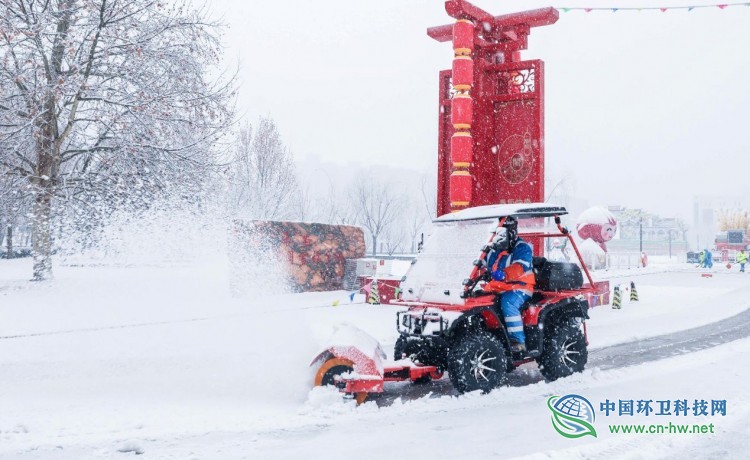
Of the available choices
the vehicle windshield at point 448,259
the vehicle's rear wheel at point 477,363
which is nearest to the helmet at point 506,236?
the vehicle windshield at point 448,259

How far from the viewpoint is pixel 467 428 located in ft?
18.1

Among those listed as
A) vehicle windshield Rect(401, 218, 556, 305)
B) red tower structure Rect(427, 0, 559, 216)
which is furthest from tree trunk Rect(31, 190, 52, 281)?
vehicle windshield Rect(401, 218, 556, 305)

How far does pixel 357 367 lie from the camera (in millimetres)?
6230

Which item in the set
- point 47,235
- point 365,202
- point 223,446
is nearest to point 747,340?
point 223,446

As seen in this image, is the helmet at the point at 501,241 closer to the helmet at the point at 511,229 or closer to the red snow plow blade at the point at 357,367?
the helmet at the point at 511,229

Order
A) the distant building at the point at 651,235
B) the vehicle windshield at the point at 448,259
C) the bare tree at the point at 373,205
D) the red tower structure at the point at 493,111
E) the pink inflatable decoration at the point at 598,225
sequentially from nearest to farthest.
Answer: the vehicle windshield at the point at 448,259
the red tower structure at the point at 493,111
the pink inflatable decoration at the point at 598,225
the bare tree at the point at 373,205
the distant building at the point at 651,235

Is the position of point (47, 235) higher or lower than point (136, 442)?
higher

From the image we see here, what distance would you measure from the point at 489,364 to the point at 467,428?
3.99 ft

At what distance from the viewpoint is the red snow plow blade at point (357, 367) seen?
6168 millimetres

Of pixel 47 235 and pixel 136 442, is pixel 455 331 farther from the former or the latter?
pixel 47 235

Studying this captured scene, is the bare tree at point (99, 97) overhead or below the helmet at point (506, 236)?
overhead

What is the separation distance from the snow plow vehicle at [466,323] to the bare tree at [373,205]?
46793mm

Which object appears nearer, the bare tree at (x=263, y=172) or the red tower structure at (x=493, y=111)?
the red tower structure at (x=493, y=111)

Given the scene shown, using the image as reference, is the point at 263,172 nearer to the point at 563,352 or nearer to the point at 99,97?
the point at 99,97
